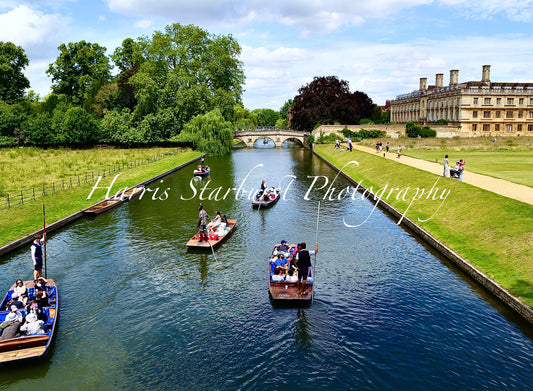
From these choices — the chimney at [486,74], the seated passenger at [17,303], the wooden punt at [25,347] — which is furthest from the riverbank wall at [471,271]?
the chimney at [486,74]

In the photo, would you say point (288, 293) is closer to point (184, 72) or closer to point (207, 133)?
point (207, 133)

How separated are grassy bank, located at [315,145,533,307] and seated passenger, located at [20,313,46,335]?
17605 mm

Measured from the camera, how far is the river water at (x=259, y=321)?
12.1 metres

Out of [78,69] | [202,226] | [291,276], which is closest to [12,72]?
[78,69]

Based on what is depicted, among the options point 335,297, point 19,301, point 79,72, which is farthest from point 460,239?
point 79,72

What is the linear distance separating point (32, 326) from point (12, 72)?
102 m

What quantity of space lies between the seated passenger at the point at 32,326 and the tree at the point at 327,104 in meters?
99.1

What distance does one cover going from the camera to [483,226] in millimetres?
23453

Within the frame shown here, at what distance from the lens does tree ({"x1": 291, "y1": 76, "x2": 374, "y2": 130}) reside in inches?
4195

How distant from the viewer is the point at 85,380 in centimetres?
1198

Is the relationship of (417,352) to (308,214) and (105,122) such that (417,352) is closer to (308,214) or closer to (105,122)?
(308,214)

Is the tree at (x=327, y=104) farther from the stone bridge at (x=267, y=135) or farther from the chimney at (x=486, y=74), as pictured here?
the chimney at (x=486, y=74)

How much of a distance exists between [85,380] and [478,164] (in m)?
48.0

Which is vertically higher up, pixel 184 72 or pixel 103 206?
pixel 184 72
